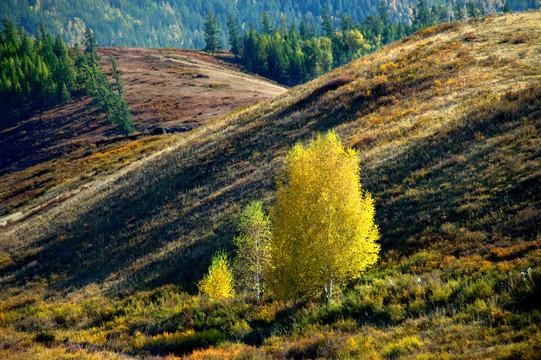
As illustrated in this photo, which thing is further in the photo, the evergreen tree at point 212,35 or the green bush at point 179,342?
the evergreen tree at point 212,35

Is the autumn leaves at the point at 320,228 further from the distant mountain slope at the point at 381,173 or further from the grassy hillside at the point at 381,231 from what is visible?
the distant mountain slope at the point at 381,173

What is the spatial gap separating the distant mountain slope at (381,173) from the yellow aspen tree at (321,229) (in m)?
3.27

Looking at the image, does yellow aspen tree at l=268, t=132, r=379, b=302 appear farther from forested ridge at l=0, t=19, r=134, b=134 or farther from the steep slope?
forested ridge at l=0, t=19, r=134, b=134

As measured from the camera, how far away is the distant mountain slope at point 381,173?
14.0 metres

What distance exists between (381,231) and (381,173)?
234 inches

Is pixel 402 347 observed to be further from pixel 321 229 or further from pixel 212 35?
pixel 212 35

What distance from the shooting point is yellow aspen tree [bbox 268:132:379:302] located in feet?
39.1

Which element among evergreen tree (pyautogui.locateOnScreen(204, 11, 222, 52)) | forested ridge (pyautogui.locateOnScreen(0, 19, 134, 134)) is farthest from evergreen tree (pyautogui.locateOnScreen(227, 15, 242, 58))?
forested ridge (pyautogui.locateOnScreen(0, 19, 134, 134))

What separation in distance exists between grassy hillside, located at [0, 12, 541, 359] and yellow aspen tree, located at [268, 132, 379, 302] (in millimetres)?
1063

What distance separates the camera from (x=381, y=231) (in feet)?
51.0

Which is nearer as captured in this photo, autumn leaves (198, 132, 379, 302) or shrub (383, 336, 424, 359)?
shrub (383, 336, 424, 359)

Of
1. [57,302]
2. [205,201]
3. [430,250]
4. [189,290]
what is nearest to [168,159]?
[205,201]

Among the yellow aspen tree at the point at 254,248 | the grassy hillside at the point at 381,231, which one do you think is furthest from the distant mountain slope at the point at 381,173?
the yellow aspen tree at the point at 254,248

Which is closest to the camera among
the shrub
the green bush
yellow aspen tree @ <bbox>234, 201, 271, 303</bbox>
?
the shrub
